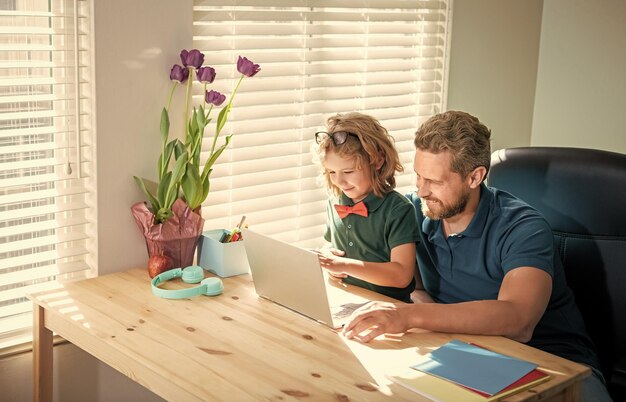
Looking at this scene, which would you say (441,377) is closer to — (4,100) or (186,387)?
(186,387)

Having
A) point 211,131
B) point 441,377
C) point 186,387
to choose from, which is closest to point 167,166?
point 211,131

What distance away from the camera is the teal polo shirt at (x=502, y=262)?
7.73 feet

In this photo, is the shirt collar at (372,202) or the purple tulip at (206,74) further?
the shirt collar at (372,202)

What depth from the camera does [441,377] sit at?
1.85 metres

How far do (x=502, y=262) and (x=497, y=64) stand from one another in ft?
4.84

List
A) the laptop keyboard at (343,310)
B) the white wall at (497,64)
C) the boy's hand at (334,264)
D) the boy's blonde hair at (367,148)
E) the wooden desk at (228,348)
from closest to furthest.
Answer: the wooden desk at (228,348)
the laptop keyboard at (343,310)
the boy's hand at (334,264)
the boy's blonde hair at (367,148)
the white wall at (497,64)

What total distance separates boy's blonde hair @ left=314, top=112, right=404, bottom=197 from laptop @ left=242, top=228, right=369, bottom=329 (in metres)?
0.40

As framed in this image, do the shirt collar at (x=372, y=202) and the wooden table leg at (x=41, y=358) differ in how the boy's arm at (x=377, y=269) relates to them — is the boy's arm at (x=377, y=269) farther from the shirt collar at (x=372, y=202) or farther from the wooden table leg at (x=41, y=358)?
the wooden table leg at (x=41, y=358)

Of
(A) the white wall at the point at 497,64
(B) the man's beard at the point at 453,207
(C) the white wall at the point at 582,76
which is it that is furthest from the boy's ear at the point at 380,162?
(C) the white wall at the point at 582,76

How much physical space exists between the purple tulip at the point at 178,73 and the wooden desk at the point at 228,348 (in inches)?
23.0

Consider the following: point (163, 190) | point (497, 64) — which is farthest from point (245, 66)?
point (497, 64)

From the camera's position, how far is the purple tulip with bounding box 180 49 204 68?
2455 millimetres

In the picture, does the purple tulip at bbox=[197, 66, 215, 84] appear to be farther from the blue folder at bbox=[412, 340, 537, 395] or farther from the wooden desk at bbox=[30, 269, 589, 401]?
the blue folder at bbox=[412, 340, 537, 395]

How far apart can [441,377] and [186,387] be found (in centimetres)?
54
